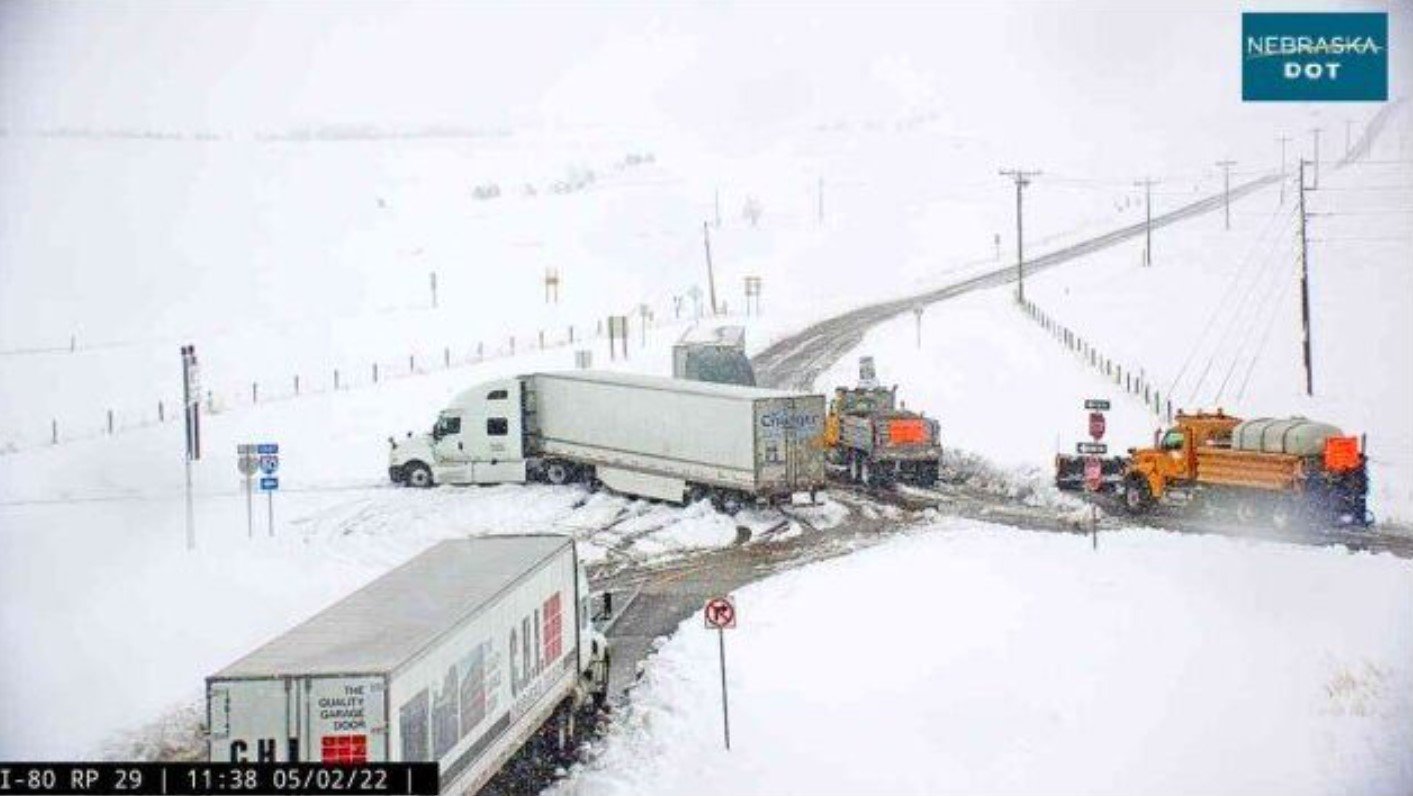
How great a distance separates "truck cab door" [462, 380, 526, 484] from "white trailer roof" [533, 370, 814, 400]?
3.77 ft

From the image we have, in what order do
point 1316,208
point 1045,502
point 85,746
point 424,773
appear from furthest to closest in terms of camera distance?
point 1316,208 < point 1045,502 < point 85,746 < point 424,773

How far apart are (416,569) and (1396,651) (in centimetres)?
1287

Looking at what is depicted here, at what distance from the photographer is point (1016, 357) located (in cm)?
5259

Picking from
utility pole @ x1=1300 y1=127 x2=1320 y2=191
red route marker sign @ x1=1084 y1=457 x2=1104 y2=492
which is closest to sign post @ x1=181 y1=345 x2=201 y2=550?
red route marker sign @ x1=1084 y1=457 x2=1104 y2=492

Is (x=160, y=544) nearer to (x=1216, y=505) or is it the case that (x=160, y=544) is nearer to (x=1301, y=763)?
(x=1301, y=763)

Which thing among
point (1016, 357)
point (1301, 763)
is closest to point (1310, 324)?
point (1016, 357)

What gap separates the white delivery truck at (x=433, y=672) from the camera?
15984 mm

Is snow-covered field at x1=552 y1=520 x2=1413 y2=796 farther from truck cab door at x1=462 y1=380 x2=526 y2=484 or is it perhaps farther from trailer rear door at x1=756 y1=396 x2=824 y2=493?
truck cab door at x1=462 y1=380 x2=526 y2=484

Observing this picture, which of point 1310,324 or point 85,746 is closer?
point 85,746

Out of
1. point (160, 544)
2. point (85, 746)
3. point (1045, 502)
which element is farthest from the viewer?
point (1045, 502)

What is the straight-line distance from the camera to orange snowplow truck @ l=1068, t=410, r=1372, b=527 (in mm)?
32969

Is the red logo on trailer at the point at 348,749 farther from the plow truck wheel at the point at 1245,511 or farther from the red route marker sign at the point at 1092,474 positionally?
the plow truck wheel at the point at 1245,511

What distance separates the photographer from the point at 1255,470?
3428cm

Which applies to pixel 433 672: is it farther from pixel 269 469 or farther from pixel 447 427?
pixel 447 427
